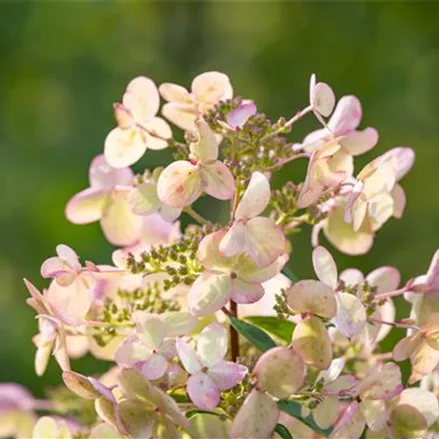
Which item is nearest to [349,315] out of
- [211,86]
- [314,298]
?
[314,298]

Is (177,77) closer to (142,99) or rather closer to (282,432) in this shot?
(142,99)

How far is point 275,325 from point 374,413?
14 centimetres

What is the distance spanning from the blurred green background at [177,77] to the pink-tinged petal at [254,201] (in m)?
3.74

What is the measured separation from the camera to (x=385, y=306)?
1181 millimetres

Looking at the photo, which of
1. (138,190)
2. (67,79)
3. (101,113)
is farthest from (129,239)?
(67,79)

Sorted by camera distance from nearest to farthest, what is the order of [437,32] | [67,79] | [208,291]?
[208,291] → [437,32] → [67,79]

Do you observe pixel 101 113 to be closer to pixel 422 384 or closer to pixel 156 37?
pixel 156 37

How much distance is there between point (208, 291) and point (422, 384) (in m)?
0.27

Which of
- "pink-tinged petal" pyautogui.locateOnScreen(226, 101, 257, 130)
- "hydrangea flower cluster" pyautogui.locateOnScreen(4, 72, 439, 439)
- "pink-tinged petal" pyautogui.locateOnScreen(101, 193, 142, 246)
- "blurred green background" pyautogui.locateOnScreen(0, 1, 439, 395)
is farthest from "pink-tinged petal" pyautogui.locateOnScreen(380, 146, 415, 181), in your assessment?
"blurred green background" pyautogui.locateOnScreen(0, 1, 439, 395)

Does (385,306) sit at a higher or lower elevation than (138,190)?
lower

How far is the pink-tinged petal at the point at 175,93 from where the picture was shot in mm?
1142

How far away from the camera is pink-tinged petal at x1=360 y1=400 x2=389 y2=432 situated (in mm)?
1010

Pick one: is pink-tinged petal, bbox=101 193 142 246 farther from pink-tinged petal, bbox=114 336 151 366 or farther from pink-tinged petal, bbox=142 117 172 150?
pink-tinged petal, bbox=114 336 151 366

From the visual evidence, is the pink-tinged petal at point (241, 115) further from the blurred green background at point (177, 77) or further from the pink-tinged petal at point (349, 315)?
the blurred green background at point (177, 77)
